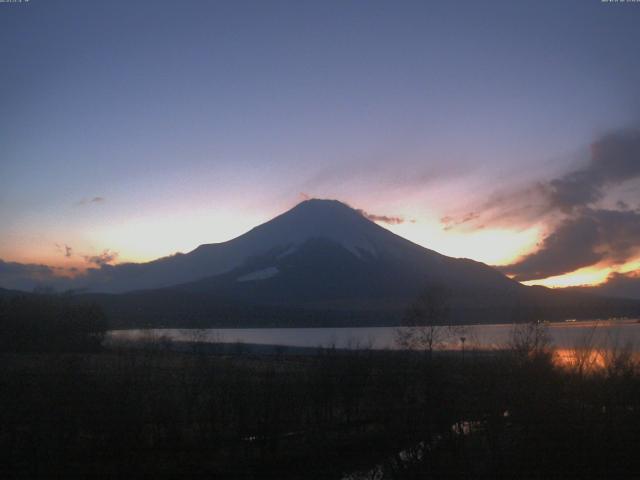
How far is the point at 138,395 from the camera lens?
587 inches

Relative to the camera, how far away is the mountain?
109 metres

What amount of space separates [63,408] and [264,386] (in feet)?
17.2

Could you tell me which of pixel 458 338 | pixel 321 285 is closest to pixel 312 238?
pixel 321 285

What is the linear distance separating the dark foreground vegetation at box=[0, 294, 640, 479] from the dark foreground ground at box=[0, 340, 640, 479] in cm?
3

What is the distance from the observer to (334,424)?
18.0 meters

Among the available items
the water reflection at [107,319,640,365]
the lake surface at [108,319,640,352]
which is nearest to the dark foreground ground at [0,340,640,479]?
the water reflection at [107,319,640,365]

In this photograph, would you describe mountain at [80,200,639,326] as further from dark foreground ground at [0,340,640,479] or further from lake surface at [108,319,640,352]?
dark foreground ground at [0,340,640,479]

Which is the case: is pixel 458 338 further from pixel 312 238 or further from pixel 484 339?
pixel 312 238

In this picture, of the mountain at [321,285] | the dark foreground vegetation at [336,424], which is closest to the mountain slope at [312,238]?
the mountain at [321,285]

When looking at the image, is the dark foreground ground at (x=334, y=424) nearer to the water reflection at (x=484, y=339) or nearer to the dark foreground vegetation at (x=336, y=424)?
the dark foreground vegetation at (x=336, y=424)

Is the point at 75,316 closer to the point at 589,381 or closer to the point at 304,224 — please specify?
the point at 589,381

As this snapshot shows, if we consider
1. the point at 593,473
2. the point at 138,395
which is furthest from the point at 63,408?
the point at 593,473

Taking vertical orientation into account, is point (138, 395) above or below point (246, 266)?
below

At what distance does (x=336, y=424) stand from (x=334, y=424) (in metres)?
0.07
